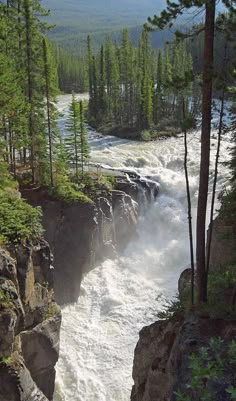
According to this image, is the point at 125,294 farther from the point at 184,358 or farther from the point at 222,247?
the point at 184,358

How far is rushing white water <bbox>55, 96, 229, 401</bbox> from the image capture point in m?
22.3

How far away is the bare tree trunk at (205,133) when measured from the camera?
36.2ft

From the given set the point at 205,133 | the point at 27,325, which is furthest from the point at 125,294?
the point at 205,133

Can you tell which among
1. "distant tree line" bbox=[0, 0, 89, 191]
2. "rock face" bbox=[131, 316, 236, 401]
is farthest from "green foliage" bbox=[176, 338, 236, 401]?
"distant tree line" bbox=[0, 0, 89, 191]

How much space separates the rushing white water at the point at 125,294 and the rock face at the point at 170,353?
170 inches

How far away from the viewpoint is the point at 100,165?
40844 millimetres

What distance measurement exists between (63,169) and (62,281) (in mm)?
8443

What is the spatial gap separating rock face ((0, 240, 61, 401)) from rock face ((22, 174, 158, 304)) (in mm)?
7692

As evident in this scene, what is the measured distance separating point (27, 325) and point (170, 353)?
334 inches

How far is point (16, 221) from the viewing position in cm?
1952

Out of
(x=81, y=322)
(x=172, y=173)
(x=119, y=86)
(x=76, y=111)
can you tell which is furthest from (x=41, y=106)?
(x=119, y=86)

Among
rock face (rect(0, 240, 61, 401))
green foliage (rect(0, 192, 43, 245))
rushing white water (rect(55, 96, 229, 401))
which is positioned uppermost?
green foliage (rect(0, 192, 43, 245))

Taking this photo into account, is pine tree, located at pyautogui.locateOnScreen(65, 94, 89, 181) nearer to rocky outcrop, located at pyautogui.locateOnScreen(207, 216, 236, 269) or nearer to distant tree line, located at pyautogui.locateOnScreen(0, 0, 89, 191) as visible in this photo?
distant tree line, located at pyautogui.locateOnScreen(0, 0, 89, 191)

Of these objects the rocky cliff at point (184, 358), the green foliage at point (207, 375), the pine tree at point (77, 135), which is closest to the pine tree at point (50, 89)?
the pine tree at point (77, 135)
